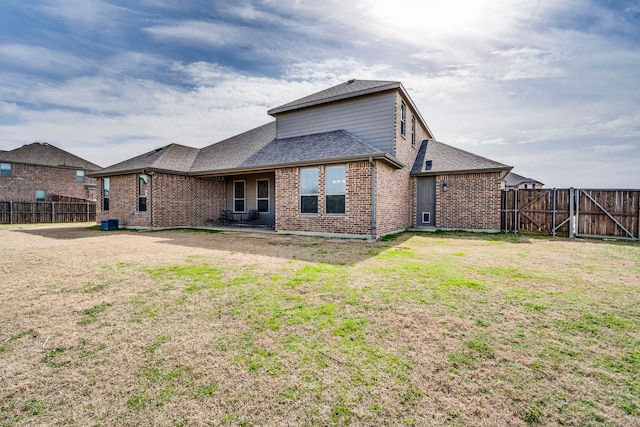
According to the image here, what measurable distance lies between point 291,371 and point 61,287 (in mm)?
4578

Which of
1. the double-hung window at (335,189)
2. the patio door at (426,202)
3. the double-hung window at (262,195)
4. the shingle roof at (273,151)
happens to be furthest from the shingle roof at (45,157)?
the patio door at (426,202)

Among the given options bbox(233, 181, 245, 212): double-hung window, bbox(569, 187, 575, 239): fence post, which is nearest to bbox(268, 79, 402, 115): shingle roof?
bbox(233, 181, 245, 212): double-hung window

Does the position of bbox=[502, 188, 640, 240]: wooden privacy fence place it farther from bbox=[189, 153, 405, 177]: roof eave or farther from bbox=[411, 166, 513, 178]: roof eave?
bbox=[189, 153, 405, 177]: roof eave

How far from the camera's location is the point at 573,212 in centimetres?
1109

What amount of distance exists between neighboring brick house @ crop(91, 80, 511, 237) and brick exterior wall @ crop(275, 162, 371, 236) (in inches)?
1.5

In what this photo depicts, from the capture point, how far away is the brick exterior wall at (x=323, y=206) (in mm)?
9922

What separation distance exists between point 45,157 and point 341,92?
3222cm

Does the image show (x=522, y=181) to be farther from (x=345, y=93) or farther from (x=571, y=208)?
(x=345, y=93)

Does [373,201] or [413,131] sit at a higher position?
[413,131]

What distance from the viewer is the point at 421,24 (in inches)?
301

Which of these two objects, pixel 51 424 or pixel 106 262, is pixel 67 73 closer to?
pixel 106 262

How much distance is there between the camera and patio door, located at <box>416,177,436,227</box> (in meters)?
13.9

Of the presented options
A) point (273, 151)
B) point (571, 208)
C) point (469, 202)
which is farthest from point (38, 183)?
point (571, 208)

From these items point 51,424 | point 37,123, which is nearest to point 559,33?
point 51,424
